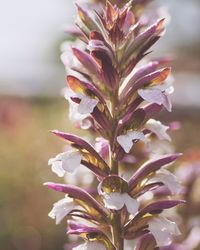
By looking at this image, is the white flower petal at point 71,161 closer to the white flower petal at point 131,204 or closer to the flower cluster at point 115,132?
the flower cluster at point 115,132

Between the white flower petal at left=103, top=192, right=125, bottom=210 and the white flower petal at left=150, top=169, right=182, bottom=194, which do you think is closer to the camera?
the white flower petal at left=103, top=192, right=125, bottom=210

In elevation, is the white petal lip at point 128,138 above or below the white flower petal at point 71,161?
above

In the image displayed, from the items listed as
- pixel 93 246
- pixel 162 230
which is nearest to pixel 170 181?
pixel 162 230

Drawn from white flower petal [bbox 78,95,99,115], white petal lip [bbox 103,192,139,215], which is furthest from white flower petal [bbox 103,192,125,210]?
white flower petal [bbox 78,95,99,115]

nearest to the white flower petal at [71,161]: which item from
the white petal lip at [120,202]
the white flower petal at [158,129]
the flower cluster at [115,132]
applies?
the flower cluster at [115,132]

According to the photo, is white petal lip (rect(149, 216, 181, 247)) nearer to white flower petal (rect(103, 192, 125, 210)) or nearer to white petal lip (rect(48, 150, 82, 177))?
white flower petal (rect(103, 192, 125, 210))

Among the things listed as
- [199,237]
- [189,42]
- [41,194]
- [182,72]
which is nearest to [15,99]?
[41,194]

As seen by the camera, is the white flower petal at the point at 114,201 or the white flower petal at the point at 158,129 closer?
the white flower petal at the point at 114,201
